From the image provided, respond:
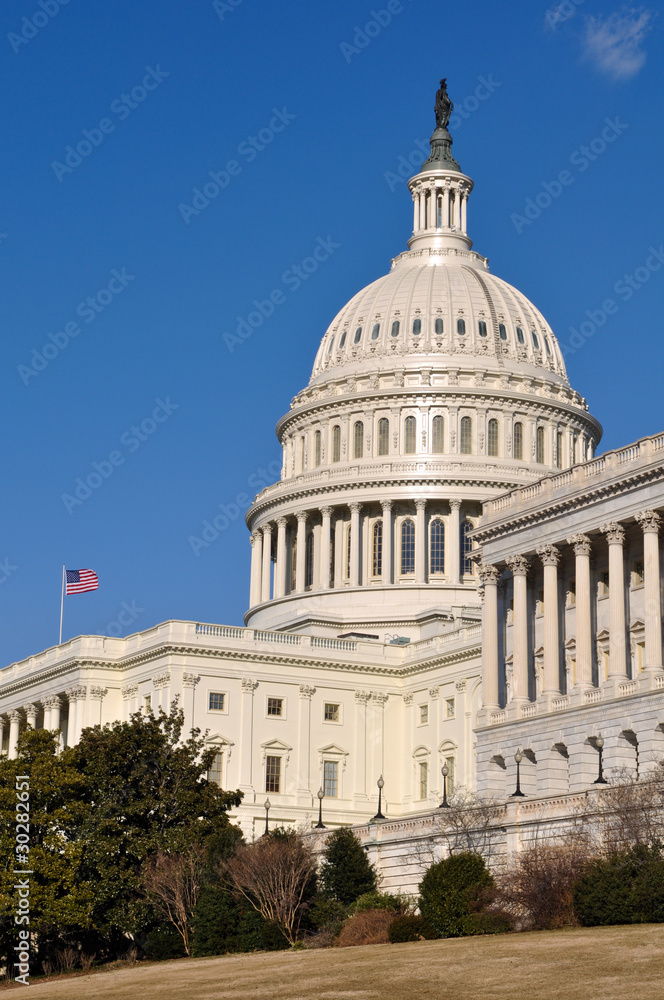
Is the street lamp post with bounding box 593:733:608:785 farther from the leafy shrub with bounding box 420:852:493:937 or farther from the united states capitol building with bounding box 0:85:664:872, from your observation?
the leafy shrub with bounding box 420:852:493:937

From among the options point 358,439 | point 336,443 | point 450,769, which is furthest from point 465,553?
point 450,769

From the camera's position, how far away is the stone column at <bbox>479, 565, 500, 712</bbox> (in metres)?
86.8

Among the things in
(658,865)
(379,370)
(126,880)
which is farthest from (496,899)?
(379,370)

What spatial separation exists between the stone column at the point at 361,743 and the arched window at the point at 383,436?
26.5 meters

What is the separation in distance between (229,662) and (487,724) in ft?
81.6

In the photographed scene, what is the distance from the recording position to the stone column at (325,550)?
427 ft

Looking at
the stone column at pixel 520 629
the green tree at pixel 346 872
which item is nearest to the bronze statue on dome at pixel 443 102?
the stone column at pixel 520 629

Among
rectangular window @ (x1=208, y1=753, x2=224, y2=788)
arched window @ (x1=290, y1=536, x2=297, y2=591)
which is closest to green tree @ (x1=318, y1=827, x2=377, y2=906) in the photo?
rectangular window @ (x1=208, y1=753, x2=224, y2=788)

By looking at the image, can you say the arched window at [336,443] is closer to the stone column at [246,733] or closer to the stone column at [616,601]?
the stone column at [246,733]

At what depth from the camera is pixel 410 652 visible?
113 meters

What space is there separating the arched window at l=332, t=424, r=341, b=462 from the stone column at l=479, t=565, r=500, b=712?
151 feet

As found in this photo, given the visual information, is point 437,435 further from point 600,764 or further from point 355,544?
point 600,764

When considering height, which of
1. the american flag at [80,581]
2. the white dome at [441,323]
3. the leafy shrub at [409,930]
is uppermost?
the white dome at [441,323]

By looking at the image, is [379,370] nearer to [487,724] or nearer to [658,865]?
[487,724]
